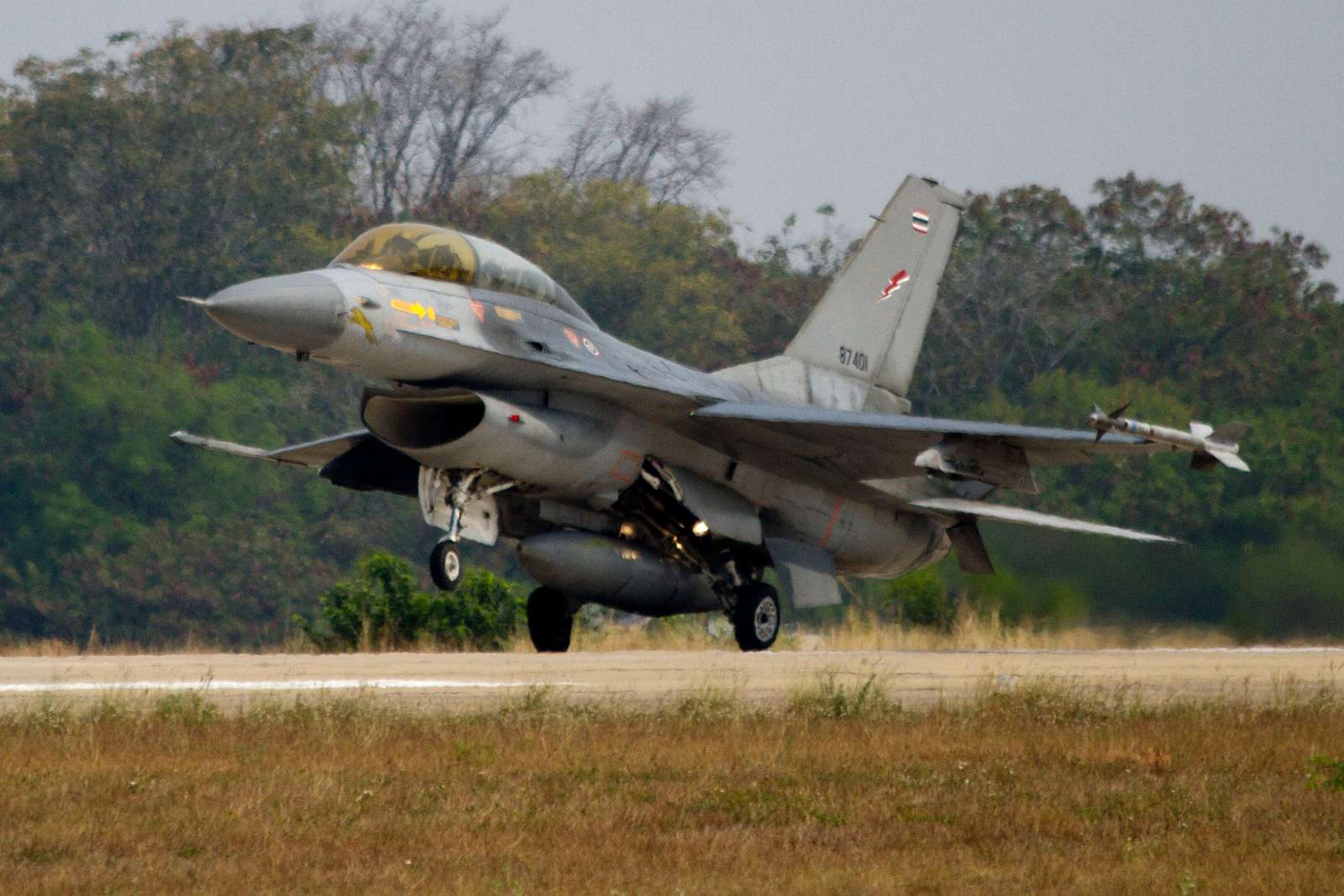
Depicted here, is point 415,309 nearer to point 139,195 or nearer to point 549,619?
point 549,619

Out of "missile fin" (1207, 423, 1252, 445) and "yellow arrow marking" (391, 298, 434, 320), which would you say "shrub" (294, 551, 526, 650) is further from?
"missile fin" (1207, 423, 1252, 445)

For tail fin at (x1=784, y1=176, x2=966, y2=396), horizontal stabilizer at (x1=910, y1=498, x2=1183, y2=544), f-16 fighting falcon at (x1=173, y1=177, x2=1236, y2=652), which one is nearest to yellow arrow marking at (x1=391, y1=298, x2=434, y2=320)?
f-16 fighting falcon at (x1=173, y1=177, x2=1236, y2=652)

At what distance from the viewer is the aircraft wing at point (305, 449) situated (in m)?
18.1

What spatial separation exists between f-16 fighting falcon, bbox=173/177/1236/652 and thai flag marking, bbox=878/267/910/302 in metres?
1.46

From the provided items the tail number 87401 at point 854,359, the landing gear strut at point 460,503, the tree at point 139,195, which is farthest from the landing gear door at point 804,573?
the tree at point 139,195

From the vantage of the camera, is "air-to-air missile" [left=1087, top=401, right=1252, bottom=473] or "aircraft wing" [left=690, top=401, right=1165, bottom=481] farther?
"aircraft wing" [left=690, top=401, right=1165, bottom=481]

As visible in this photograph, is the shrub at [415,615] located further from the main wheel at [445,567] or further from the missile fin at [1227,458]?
the missile fin at [1227,458]

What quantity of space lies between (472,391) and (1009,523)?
23.1ft

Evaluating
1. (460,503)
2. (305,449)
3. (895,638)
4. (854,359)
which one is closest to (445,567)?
(460,503)

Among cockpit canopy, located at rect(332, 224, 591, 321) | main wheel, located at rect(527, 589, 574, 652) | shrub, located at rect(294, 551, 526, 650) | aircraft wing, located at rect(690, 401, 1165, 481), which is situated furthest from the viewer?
shrub, located at rect(294, 551, 526, 650)

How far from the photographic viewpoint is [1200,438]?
14.6 metres

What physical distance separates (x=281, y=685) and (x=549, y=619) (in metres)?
6.19

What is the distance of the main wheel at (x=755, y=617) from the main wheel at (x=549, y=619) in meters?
1.65

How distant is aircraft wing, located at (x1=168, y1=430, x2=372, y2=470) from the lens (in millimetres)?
18094
